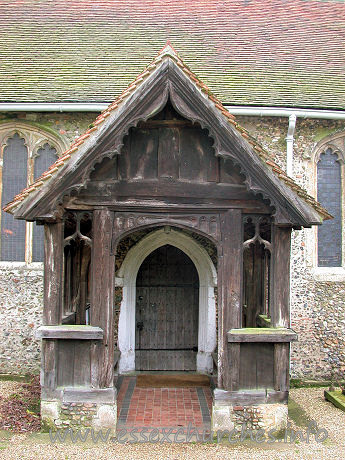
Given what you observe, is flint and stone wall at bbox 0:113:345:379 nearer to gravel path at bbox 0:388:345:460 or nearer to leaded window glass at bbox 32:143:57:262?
leaded window glass at bbox 32:143:57:262

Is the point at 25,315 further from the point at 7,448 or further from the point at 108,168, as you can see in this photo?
the point at 108,168

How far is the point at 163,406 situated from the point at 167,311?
235 centimetres

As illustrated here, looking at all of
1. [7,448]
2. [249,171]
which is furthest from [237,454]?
[249,171]

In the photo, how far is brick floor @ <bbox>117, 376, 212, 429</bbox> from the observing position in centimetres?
A: 573

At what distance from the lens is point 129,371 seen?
315 inches

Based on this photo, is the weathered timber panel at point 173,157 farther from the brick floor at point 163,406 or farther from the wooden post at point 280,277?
the brick floor at point 163,406

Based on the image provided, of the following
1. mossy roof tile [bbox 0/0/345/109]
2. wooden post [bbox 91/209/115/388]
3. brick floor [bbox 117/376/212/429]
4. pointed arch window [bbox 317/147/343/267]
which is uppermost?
mossy roof tile [bbox 0/0/345/109]

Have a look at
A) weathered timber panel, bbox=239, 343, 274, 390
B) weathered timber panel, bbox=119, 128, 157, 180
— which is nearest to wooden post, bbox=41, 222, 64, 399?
weathered timber panel, bbox=119, 128, 157, 180

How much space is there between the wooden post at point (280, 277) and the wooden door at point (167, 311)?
314 centimetres

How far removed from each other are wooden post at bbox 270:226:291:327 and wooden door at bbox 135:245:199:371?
314 cm

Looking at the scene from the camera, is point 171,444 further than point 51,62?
No

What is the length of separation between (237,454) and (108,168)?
12.4 feet

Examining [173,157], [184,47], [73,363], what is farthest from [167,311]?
[184,47]

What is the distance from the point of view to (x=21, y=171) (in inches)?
343
